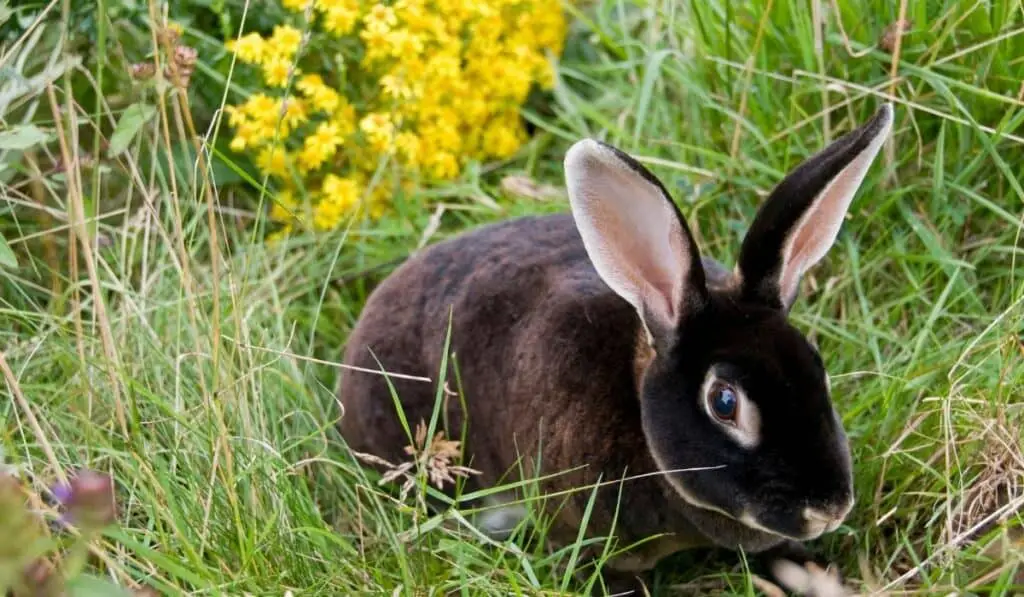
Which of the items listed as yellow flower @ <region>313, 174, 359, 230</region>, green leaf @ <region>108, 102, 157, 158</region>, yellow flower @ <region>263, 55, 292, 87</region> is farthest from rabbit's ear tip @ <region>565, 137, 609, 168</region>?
yellow flower @ <region>313, 174, 359, 230</region>

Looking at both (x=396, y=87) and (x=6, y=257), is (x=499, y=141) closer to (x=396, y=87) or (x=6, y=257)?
(x=396, y=87)

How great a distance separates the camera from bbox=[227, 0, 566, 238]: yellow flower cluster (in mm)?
3916

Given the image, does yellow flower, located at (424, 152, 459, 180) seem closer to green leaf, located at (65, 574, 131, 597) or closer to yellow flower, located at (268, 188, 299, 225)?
yellow flower, located at (268, 188, 299, 225)

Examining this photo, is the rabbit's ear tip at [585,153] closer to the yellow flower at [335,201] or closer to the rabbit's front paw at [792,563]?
the rabbit's front paw at [792,563]

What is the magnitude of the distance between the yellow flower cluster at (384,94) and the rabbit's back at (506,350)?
688 mm

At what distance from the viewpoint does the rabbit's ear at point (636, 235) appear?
2.56m

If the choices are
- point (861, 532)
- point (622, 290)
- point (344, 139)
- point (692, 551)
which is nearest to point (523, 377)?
point (622, 290)

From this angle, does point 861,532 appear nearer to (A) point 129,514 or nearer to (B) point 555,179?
(A) point 129,514

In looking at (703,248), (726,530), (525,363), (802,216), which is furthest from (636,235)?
(703,248)

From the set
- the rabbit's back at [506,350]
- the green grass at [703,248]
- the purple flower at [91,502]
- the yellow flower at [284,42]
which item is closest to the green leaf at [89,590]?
the purple flower at [91,502]

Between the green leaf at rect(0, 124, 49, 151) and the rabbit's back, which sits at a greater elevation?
the green leaf at rect(0, 124, 49, 151)

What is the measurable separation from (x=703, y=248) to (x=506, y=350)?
0.95m

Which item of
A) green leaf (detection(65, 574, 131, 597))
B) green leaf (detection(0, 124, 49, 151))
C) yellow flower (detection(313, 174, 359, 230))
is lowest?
yellow flower (detection(313, 174, 359, 230))

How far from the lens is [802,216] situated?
255cm
